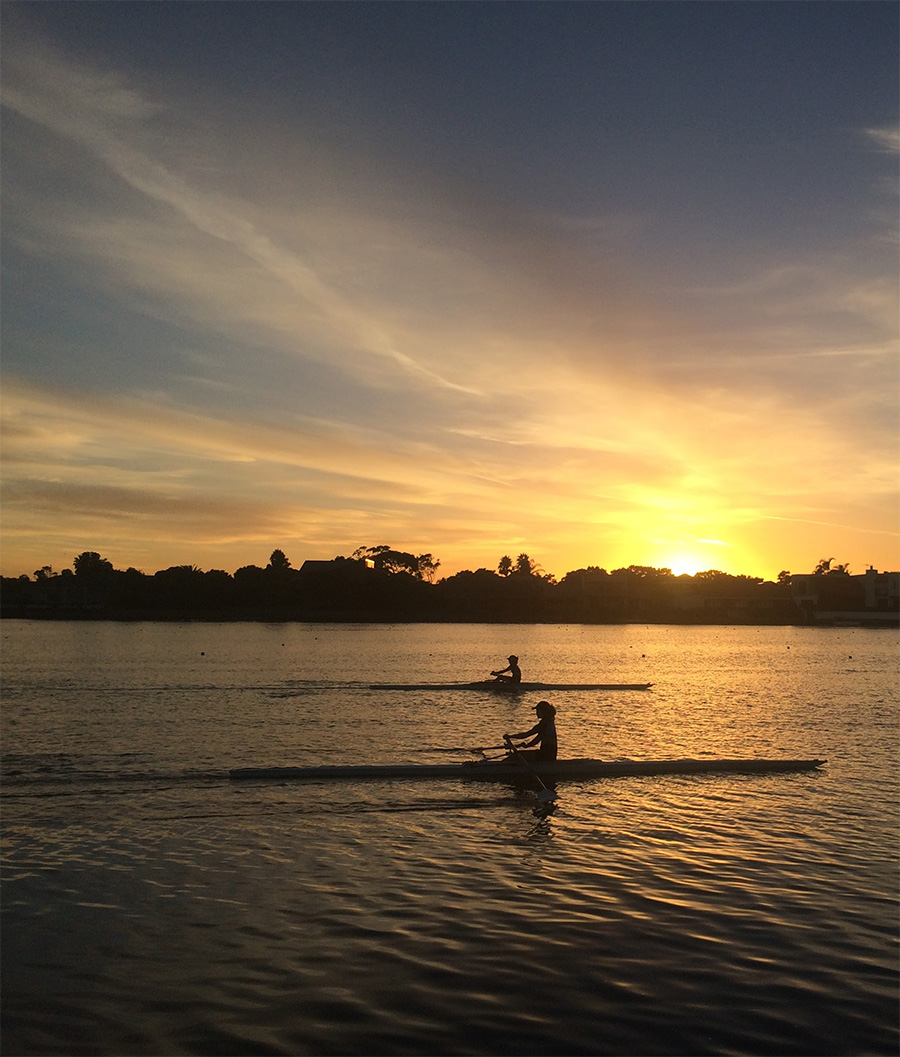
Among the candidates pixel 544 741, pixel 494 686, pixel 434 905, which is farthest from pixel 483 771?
pixel 494 686

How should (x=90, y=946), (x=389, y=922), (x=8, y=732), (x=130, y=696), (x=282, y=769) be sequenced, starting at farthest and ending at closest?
(x=130, y=696) < (x=8, y=732) < (x=282, y=769) < (x=389, y=922) < (x=90, y=946)

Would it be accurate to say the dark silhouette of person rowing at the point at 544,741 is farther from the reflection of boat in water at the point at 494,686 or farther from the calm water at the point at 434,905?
the reflection of boat in water at the point at 494,686

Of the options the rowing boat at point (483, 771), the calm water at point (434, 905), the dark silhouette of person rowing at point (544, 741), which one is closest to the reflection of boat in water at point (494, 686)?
the calm water at point (434, 905)

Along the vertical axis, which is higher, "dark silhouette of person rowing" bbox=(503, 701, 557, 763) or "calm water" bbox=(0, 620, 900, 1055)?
"dark silhouette of person rowing" bbox=(503, 701, 557, 763)

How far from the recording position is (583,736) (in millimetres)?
32844

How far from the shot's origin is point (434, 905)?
1353 centimetres

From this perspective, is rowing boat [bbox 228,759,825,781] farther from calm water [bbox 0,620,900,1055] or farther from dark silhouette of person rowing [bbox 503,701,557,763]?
calm water [bbox 0,620,900,1055]

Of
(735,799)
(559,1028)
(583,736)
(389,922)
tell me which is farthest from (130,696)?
(559,1028)

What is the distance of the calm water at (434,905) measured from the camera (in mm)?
9867

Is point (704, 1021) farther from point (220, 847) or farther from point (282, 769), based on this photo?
point (282, 769)

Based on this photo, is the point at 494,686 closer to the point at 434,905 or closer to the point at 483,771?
the point at 483,771

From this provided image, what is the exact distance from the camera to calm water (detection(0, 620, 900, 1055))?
987 cm

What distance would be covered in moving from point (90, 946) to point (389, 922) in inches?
158

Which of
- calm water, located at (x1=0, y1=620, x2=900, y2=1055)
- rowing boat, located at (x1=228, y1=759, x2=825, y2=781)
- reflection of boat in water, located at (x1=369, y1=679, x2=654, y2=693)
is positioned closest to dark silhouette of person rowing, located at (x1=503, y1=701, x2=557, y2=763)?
rowing boat, located at (x1=228, y1=759, x2=825, y2=781)
